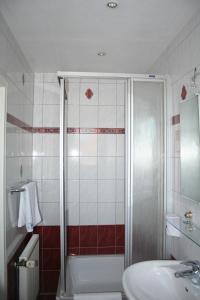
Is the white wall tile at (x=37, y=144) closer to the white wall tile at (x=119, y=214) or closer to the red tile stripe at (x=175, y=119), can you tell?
the white wall tile at (x=119, y=214)

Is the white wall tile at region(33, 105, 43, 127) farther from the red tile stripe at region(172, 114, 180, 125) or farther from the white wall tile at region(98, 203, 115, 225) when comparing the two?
the red tile stripe at region(172, 114, 180, 125)

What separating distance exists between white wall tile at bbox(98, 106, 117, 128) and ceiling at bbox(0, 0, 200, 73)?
1.76ft

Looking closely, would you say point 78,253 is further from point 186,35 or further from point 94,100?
point 186,35

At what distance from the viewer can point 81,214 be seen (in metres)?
2.87

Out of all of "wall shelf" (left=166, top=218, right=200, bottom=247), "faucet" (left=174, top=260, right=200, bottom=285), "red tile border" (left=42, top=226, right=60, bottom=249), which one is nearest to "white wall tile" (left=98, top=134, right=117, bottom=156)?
"red tile border" (left=42, top=226, right=60, bottom=249)

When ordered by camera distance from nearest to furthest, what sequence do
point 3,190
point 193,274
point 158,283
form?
point 193,274, point 158,283, point 3,190

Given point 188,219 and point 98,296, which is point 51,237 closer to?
point 98,296

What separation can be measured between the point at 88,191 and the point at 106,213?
0.34 metres

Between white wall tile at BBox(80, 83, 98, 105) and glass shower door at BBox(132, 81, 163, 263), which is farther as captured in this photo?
white wall tile at BBox(80, 83, 98, 105)

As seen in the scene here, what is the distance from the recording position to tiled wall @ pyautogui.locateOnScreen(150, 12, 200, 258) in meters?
1.73

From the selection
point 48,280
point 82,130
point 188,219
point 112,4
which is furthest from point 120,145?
point 48,280

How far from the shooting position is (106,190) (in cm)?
291

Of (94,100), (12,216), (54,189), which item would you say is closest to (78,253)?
(54,189)

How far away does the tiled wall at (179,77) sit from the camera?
1.73 meters
